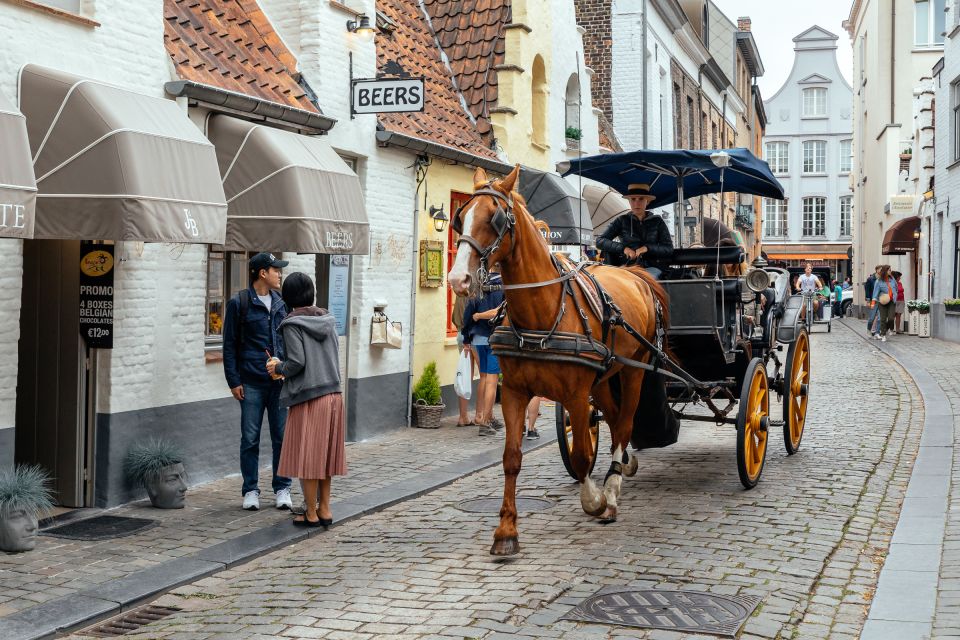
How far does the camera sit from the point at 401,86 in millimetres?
10859

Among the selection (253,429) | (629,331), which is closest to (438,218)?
(253,429)

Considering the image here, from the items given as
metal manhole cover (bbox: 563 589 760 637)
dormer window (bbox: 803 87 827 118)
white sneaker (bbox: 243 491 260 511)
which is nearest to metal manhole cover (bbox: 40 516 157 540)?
white sneaker (bbox: 243 491 260 511)

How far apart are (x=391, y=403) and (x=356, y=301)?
1369 millimetres

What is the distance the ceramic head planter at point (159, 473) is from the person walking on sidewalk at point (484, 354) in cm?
444

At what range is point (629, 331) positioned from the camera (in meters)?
7.52

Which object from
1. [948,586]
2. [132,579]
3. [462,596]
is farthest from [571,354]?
[132,579]

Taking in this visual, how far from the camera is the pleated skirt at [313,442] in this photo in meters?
7.39

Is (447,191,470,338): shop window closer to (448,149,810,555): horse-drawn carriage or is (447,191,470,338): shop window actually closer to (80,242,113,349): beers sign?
(448,149,810,555): horse-drawn carriage

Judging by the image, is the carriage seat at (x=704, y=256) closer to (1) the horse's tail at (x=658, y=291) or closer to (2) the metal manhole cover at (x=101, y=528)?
(1) the horse's tail at (x=658, y=291)

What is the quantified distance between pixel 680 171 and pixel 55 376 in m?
5.46

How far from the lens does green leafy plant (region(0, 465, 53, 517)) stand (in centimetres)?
667

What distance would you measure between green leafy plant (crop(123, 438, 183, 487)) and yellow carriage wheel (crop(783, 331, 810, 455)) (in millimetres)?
5178

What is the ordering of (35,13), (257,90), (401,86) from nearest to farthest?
(35,13)
(257,90)
(401,86)

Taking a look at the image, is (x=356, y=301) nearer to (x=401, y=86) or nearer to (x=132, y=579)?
(x=401, y=86)
